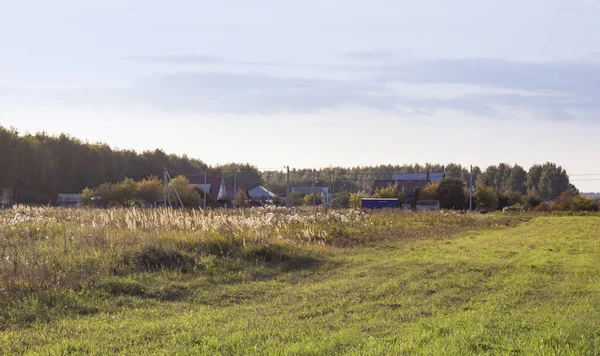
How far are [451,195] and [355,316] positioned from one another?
6221 cm

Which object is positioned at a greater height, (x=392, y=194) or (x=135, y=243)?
(x=392, y=194)

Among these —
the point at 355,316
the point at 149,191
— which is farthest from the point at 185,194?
the point at 355,316

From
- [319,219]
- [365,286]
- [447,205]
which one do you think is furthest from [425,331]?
[447,205]

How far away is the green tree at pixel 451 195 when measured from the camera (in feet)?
225

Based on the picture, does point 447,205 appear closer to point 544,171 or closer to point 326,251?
point 326,251

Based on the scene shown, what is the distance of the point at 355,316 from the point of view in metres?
8.52

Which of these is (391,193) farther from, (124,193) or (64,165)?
(64,165)

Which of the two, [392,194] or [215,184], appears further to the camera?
[215,184]

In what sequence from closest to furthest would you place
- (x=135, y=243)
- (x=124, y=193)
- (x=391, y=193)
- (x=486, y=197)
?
(x=135, y=243) < (x=124, y=193) < (x=391, y=193) < (x=486, y=197)

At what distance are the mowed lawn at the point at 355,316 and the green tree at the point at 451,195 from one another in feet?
180

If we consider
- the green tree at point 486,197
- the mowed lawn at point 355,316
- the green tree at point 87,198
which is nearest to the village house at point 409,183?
the green tree at point 486,197

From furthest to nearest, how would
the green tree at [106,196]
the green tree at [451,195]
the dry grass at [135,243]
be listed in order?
the green tree at [451,195] < the green tree at [106,196] < the dry grass at [135,243]

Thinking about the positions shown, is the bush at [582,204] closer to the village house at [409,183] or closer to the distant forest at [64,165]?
the village house at [409,183]

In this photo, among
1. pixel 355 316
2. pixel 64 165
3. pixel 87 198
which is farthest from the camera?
pixel 64 165
